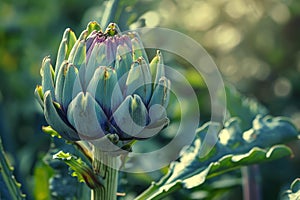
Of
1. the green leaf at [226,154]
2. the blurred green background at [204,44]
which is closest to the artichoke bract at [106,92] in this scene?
the green leaf at [226,154]

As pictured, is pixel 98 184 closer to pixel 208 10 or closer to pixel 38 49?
pixel 38 49

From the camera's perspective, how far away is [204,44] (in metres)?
1.96

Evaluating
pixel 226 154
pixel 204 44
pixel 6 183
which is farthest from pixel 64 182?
pixel 204 44

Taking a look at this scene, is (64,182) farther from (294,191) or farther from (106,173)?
(294,191)

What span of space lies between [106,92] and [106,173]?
0.37 feet

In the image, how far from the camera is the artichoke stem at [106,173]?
0.73 meters

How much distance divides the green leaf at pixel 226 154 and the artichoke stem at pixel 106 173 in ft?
0.24

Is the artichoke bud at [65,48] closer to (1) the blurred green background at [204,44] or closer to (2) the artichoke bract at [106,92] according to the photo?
(2) the artichoke bract at [106,92]

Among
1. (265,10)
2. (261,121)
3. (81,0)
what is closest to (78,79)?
(261,121)

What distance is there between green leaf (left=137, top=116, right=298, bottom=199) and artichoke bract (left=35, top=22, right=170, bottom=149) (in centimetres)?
14

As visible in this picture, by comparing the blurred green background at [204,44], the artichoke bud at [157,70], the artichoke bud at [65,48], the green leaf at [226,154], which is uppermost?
the blurred green background at [204,44]

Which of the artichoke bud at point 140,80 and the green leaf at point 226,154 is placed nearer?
the artichoke bud at point 140,80

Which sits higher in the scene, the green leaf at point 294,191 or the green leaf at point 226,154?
the green leaf at point 226,154

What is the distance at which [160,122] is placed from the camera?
2.28 feet
